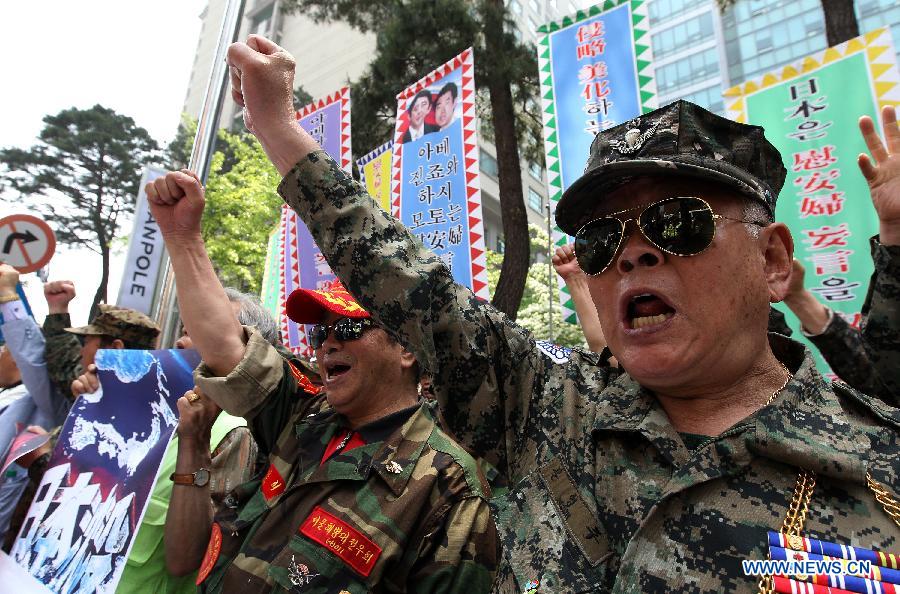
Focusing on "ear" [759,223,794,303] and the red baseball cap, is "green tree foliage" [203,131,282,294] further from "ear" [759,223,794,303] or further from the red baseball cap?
"ear" [759,223,794,303]

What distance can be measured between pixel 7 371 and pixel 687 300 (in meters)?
4.85

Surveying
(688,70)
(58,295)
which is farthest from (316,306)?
(688,70)

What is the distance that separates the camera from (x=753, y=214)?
3.76ft

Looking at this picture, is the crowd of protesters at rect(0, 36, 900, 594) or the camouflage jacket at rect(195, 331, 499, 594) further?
the camouflage jacket at rect(195, 331, 499, 594)

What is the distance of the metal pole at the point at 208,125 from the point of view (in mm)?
6473

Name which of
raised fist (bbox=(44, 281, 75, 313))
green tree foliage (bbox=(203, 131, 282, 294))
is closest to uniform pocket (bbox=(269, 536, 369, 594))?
raised fist (bbox=(44, 281, 75, 313))

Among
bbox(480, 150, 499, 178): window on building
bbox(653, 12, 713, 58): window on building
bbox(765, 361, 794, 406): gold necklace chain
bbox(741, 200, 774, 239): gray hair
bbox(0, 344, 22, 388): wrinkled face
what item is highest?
bbox(653, 12, 713, 58): window on building

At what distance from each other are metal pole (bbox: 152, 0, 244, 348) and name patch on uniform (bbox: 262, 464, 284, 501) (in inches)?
199

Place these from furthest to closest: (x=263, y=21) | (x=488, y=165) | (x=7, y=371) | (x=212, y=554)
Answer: (x=263, y=21)
(x=488, y=165)
(x=7, y=371)
(x=212, y=554)

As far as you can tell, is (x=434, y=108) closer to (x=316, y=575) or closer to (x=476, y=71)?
(x=476, y=71)

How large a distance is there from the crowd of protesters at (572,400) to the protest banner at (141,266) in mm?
5498

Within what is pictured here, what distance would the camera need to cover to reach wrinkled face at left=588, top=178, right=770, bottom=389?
1.07 metres

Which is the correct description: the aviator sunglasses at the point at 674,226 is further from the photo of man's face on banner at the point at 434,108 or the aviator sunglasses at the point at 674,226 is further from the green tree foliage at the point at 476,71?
the green tree foliage at the point at 476,71

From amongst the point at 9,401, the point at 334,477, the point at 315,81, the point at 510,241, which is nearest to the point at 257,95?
the point at 334,477
